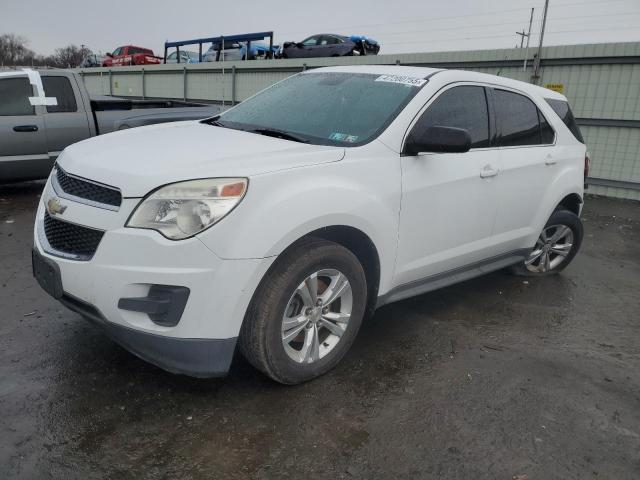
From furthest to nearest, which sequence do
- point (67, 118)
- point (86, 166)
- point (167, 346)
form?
1. point (67, 118)
2. point (86, 166)
3. point (167, 346)

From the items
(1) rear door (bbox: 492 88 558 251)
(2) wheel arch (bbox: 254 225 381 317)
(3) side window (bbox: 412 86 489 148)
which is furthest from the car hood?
(1) rear door (bbox: 492 88 558 251)

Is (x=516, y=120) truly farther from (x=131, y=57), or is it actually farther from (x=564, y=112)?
(x=131, y=57)

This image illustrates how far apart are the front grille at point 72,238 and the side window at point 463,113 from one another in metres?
1.94

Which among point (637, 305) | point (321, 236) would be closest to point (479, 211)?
point (321, 236)

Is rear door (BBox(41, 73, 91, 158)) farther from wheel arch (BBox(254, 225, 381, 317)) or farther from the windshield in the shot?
wheel arch (BBox(254, 225, 381, 317))

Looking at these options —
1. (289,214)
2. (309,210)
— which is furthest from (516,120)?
(289,214)

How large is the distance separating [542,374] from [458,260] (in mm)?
909

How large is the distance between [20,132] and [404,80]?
583 cm

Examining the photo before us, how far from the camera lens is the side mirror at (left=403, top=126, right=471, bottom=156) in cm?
301

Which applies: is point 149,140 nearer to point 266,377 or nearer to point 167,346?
point 167,346

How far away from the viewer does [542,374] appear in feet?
10.5

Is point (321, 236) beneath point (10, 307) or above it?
above

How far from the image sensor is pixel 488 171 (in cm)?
367

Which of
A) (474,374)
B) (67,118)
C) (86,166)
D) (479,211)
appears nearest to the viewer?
(86,166)
